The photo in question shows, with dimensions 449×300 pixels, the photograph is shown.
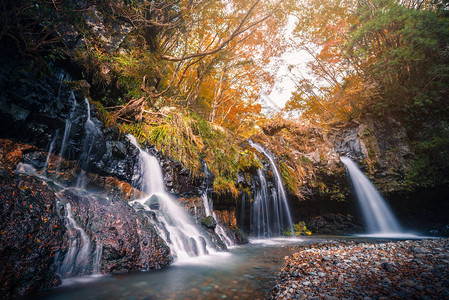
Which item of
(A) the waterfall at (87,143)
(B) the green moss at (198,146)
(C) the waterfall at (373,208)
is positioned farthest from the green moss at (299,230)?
(A) the waterfall at (87,143)

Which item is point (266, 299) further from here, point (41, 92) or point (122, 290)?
point (41, 92)

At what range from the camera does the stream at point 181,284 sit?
7.27ft

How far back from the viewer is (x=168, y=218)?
14.7 ft

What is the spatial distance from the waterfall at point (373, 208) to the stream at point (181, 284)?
8.27 m

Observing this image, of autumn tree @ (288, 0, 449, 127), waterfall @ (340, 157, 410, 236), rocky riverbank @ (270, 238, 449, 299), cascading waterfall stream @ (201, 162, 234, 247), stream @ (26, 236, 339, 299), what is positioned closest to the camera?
rocky riverbank @ (270, 238, 449, 299)

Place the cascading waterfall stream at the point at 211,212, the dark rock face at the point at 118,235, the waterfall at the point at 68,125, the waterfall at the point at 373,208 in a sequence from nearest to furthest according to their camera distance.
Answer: the dark rock face at the point at 118,235 < the waterfall at the point at 68,125 < the cascading waterfall stream at the point at 211,212 < the waterfall at the point at 373,208

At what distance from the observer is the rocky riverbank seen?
77.1 inches

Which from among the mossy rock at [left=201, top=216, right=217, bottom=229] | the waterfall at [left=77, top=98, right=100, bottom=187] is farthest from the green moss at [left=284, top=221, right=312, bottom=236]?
the waterfall at [left=77, top=98, right=100, bottom=187]

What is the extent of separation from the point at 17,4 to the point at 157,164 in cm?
425

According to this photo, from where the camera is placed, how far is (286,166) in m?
9.54

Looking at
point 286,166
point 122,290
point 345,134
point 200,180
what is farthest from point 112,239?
point 345,134

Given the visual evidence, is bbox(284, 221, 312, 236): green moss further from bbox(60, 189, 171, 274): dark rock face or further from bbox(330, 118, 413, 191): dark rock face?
bbox(60, 189, 171, 274): dark rock face

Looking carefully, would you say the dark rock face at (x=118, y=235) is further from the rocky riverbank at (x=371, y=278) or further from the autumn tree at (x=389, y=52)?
the autumn tree at (x=389, y=52)

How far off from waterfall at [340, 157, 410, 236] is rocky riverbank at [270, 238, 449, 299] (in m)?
7.13
